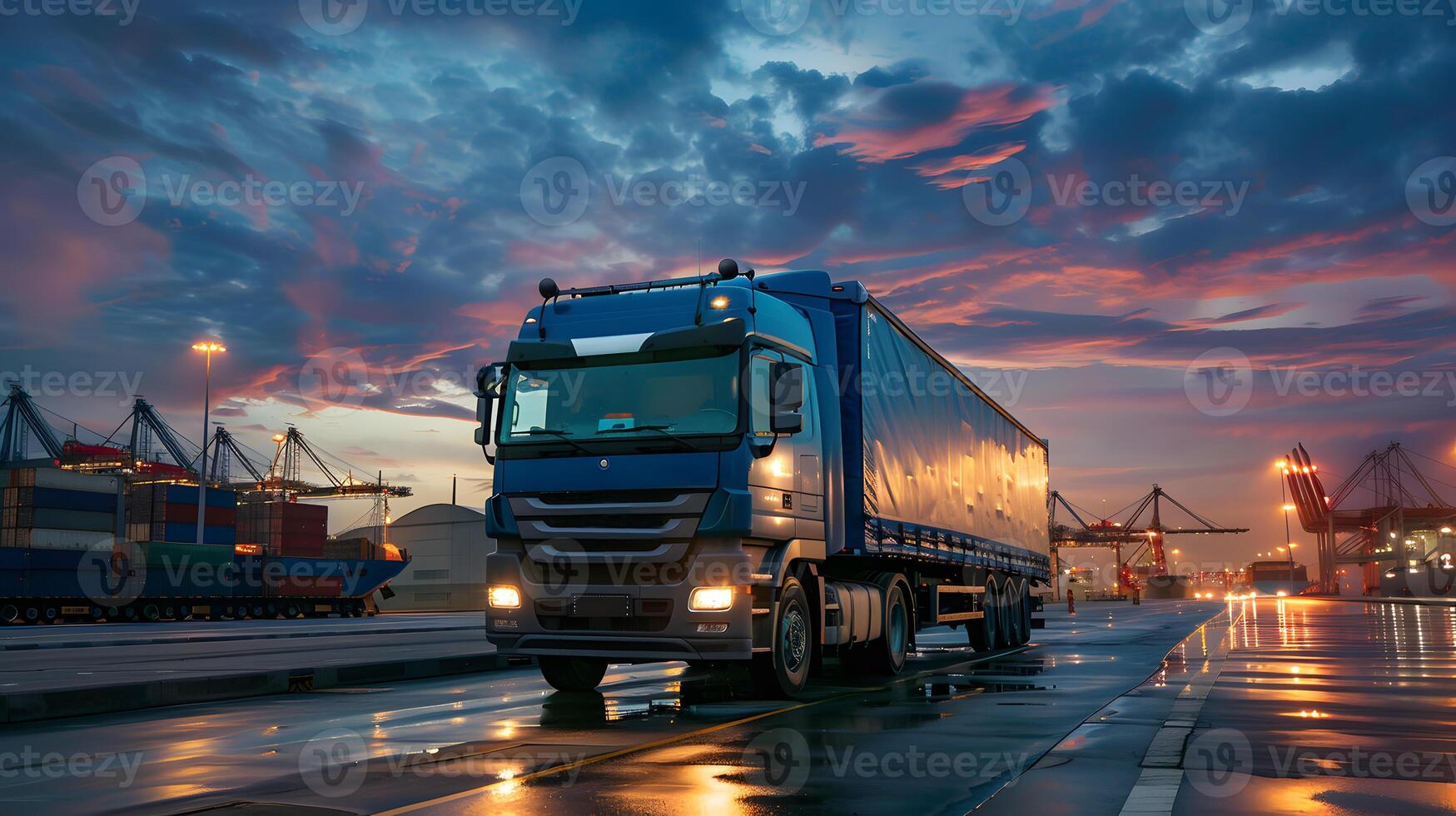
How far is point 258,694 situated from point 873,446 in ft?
24.3

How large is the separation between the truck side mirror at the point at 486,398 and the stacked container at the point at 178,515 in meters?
63.9

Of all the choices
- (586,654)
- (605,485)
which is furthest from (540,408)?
(586,654)

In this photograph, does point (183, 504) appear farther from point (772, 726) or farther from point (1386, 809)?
point (1386, 809)

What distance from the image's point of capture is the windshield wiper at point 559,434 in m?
10.8

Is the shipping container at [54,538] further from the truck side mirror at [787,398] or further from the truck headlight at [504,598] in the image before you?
the truck side mirror at [787,398]

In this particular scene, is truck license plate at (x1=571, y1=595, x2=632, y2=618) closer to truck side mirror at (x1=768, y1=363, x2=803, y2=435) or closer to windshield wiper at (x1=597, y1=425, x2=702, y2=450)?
windshield wiper at (x1=597, y1=425, x2=702, y2=450)

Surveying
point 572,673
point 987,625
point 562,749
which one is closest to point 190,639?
point 572,673

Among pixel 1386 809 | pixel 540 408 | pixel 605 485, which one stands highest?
pixel 540 408

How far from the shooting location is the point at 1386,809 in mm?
6102

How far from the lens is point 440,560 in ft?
316

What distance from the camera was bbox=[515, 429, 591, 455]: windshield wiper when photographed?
10.8 m

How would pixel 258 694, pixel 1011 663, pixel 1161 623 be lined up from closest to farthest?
pixel 258 694
pixel 1011 663
pixel 1161 623

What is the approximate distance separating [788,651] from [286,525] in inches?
3250

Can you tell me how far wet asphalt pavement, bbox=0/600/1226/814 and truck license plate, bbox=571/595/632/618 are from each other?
0.89 meters
